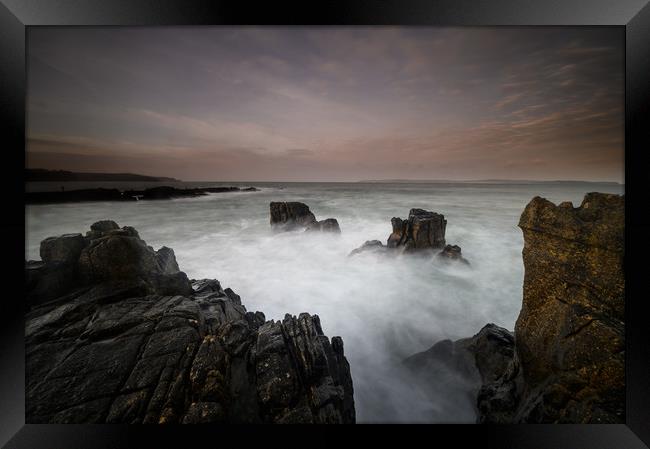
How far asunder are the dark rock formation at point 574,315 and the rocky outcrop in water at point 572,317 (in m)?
0.01

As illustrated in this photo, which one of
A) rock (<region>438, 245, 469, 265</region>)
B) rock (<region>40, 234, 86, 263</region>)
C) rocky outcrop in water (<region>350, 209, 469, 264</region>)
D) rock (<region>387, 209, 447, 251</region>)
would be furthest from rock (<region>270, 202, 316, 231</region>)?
rock (<region>438, 245, 469, 265</region>)

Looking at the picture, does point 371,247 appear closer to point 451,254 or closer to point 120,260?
point 451,254

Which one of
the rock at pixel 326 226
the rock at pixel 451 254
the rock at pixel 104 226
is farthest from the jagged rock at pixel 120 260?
the rock at pixel 451 254

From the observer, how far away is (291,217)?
7609mm

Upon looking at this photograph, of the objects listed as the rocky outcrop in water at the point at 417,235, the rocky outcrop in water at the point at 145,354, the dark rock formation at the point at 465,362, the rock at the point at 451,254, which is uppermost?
the rocky outcrop in water at the point at 417,235

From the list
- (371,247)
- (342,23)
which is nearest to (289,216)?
(371,247)

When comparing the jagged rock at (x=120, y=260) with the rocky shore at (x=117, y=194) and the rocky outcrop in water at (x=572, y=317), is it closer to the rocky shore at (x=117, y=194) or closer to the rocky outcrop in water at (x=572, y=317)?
the rocky shore at (x=117, y=194)

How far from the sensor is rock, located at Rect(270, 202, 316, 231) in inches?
295

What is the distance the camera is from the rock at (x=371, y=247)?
6.99m

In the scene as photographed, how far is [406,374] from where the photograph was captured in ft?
14.9

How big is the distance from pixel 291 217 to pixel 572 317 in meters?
6.86

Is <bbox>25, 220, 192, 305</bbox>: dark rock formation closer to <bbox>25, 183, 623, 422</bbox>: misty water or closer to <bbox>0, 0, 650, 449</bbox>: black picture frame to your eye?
<bbox>25, 183, 623, 422</bbox>: misty water

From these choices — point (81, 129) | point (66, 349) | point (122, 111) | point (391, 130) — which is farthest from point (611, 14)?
point (66, 349)

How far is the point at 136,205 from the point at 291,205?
420cm
